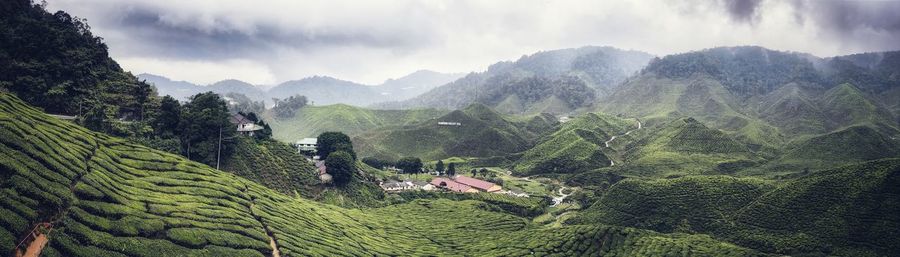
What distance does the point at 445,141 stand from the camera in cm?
17638

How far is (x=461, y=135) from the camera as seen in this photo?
182125 mm

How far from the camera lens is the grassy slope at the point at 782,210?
67875 millimetres

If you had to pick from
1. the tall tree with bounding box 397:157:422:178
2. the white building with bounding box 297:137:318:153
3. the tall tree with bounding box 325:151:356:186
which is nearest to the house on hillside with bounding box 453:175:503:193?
the tall tree with bounding box 397:157:422:178

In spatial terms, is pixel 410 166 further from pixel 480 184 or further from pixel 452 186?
pixel 480 184

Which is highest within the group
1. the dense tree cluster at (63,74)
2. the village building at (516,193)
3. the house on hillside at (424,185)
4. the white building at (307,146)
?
the dense tree cluster at (63,74)

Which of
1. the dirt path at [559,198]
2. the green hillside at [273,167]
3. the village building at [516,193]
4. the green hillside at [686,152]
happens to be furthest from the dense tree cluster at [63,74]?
the green hillside at [686,152]

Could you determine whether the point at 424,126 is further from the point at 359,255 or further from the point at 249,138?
the point at 359,255

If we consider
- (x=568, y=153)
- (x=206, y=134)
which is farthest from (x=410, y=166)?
(x=206, y=134)

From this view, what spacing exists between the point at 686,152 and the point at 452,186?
7695 cm

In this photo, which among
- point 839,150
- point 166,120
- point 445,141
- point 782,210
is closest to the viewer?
point 166,120

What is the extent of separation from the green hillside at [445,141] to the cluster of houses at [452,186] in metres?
46.8

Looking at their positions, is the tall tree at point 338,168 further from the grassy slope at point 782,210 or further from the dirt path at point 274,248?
the grassy slope at point 782,210

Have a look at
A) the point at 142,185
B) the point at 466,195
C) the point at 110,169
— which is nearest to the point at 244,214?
the point at 142,185

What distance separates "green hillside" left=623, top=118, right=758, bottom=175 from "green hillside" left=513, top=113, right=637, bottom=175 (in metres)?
9.65
